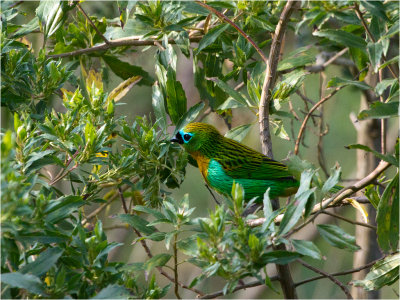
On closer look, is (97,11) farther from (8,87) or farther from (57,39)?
(8,87)

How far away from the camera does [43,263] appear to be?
7.29 feet

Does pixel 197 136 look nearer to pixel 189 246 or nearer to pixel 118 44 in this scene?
pixel 118 44

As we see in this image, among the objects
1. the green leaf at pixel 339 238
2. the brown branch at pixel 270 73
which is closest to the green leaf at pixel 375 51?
the brown branch at pixel 270 73

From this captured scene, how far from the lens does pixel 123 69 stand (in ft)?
14.0

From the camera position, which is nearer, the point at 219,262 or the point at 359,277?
the point at 219,262

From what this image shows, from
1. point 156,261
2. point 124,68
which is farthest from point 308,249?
point 124,68

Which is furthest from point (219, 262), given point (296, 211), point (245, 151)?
point (245, 151)

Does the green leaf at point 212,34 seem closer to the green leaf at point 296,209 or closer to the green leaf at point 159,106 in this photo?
the green leaf at point 159,106

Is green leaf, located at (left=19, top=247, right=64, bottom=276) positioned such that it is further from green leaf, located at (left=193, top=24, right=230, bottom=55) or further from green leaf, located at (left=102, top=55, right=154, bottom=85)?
green leaf, located at (left=102, top=55, right=154, bottom=85)

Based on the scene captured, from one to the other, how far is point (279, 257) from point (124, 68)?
2.39 meters

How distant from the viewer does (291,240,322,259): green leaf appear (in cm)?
229

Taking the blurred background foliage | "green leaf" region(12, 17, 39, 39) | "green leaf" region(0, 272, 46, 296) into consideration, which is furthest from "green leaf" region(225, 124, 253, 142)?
"green leaf" region(0, 272, 46, 296)

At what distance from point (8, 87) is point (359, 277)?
3243 mm

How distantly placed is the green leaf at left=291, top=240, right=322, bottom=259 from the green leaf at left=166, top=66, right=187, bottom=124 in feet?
4.79
